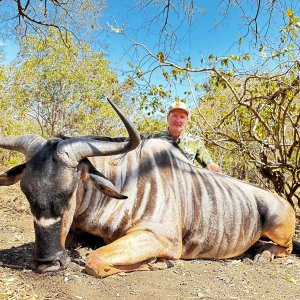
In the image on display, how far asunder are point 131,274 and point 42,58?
487 inches

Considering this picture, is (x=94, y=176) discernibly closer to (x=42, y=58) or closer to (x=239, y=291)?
(x=239, y=291)

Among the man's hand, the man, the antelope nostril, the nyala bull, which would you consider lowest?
the antelope nostril

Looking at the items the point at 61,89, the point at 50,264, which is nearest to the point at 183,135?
the point at 50,264

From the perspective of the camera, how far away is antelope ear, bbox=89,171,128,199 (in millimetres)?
3275

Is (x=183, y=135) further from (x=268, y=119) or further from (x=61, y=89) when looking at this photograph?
(x=61, y=89)

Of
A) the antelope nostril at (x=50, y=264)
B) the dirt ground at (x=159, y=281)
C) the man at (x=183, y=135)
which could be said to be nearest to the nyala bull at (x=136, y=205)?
the antelope nostril at (x=50, y=264)

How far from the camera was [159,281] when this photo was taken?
3152mm

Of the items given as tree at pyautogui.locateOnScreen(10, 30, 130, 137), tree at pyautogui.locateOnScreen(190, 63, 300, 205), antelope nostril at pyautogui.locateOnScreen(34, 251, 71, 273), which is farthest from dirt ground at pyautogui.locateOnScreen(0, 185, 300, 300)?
tree at pyautogui.locateOnScreen(10, 30, 130, 137)

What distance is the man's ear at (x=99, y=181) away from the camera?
3277 mm

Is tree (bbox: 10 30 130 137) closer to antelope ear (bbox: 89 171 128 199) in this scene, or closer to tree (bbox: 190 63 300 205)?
tree (bbox: 190 63 300 205)

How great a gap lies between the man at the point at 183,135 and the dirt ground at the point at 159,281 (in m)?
1.39

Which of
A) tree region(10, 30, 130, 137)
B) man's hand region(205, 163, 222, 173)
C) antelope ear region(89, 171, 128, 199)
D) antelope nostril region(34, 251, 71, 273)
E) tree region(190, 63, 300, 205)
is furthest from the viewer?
tree region(10, 30, 130, 137)

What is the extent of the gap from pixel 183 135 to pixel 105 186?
6.74 feet

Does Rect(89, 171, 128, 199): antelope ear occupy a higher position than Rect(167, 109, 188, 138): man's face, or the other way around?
Rect(167, 109, 188, 138): man's face
